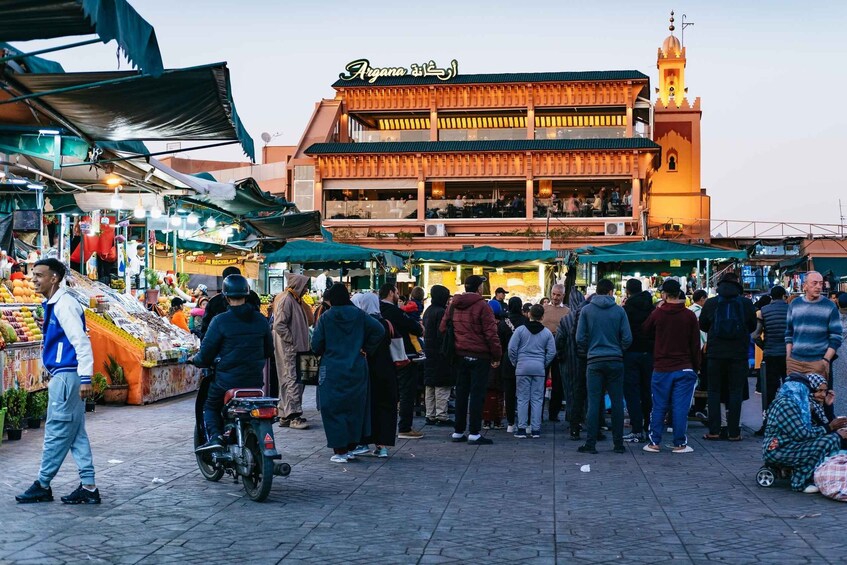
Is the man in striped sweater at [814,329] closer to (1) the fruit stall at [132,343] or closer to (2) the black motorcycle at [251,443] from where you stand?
(2) the black motorcycle at [251,443]

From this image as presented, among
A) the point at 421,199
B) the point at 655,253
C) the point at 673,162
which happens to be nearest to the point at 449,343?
the point at 655,253

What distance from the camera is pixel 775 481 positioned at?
29.5 ft

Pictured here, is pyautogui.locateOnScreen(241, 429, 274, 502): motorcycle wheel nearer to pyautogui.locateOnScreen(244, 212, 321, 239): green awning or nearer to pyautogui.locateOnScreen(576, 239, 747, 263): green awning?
pyautogui.locateOnScreen(576, 239, 747, 263): green awning

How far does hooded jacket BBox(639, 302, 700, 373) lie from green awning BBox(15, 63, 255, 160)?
520 centimetres

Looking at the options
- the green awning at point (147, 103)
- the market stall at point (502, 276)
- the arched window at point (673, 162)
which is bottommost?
the market stall at point (502, 276)

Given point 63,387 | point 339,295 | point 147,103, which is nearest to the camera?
point 63,387

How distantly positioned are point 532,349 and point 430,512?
5.31m

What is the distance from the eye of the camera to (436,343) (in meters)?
13.0

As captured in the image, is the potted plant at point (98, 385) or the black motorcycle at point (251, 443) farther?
the potted plant at point (98, 385)

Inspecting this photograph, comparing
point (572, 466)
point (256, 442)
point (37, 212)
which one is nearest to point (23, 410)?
point (37, 212)

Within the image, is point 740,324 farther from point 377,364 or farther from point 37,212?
point 37,212

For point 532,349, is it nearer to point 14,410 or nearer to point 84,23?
point 14,410

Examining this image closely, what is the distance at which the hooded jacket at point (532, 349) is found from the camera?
41.8 ft

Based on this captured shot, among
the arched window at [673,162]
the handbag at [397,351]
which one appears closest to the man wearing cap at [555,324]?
the handbag at [397,351]
